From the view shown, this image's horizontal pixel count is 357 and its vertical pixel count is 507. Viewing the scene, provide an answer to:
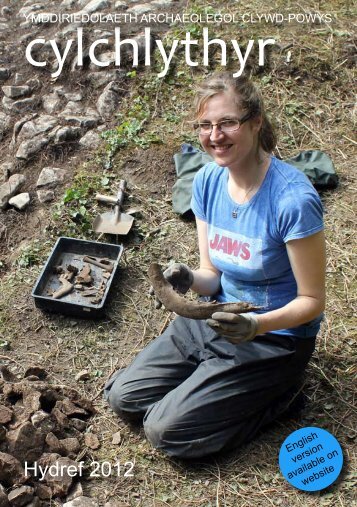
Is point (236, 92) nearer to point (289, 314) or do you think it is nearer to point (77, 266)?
point (289, 314)

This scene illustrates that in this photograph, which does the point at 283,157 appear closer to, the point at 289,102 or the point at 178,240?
the point at 289,102

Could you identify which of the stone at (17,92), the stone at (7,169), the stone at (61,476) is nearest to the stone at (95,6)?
the stone at (17,92)

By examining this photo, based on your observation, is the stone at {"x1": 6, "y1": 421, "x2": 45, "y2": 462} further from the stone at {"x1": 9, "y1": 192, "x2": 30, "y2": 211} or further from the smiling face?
the stone at {"x1": 9, "y1": 192, "x2": 30, "y2": 211}

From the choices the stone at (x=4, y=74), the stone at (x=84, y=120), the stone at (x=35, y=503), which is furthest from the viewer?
the stone at (x=4, y=74)

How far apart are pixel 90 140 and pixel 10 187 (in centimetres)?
68

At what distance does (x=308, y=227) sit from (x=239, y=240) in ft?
1.12

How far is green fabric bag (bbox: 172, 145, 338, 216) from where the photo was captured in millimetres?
4273

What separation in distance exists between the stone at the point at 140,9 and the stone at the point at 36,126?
4.63ft

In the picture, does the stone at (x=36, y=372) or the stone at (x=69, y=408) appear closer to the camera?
the stone at (x=69, y=408)

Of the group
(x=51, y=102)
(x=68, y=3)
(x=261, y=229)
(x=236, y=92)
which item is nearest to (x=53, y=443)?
(x=261, y=229)

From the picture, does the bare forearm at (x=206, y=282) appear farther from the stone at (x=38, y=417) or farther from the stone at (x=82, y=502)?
the stone at (x=82, y=502)

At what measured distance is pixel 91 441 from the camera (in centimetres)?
300

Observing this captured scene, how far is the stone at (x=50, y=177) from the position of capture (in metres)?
4.59

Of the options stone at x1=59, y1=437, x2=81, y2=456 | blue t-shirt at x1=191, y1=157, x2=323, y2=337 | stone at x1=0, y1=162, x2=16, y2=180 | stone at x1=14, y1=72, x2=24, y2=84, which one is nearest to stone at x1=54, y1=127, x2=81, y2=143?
stone at x1=0, y1=162, x2=16, y2=180
